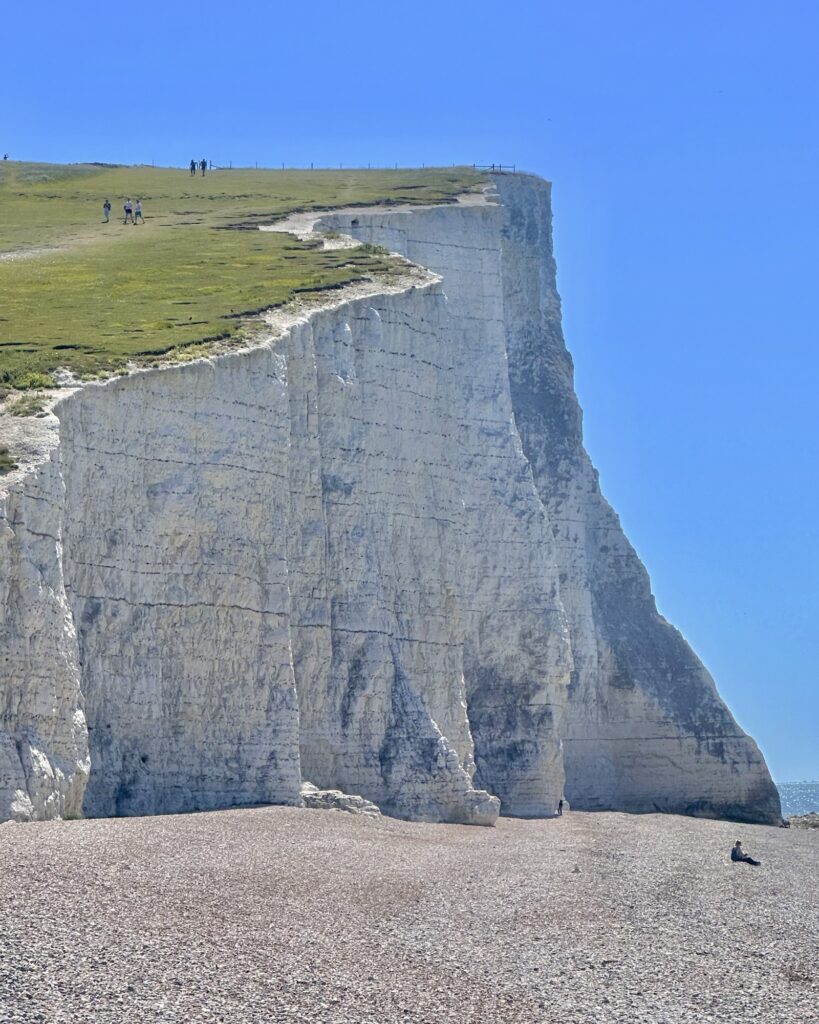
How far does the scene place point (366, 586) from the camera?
45.3 meters

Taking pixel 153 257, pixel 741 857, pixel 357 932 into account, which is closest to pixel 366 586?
pixel 741 857

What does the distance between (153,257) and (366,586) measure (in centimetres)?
1514

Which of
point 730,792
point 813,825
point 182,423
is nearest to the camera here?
point 182,423

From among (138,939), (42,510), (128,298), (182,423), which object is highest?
(128,298)

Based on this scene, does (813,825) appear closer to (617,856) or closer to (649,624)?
(649,624)

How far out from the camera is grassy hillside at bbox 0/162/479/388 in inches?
1662

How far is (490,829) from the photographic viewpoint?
4509cm

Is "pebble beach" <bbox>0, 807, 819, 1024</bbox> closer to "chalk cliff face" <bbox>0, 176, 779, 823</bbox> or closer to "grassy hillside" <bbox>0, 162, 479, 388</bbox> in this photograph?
"chalk cliff face" <bbox>0, 176, 779, 823</bbox>

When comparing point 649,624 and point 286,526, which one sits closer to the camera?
point 286,526

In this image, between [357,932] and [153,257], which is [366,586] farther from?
[357,932]

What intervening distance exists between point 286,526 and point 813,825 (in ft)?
100

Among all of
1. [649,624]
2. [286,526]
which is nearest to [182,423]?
[286,526]

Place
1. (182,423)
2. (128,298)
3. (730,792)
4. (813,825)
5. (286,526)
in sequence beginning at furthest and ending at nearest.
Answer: (813,825), (730,792), (128,298), (286,526), (182,423)

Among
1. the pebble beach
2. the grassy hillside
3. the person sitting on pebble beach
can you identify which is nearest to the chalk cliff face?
the grassy hillside
